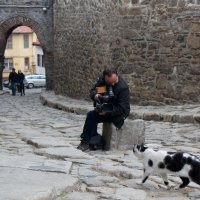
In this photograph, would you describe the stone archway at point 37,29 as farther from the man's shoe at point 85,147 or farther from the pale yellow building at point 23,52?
the pale yellow building at point 23,52

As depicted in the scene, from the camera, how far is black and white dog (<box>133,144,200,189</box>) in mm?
5266

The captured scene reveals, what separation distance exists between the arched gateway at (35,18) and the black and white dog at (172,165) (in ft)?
63.0

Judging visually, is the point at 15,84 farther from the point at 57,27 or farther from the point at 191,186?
the point at 191,186

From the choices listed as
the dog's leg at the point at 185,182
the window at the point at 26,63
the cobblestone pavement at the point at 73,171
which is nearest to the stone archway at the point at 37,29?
the cobblestone pavement at the point at 73,171

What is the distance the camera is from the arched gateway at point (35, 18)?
24.6 m

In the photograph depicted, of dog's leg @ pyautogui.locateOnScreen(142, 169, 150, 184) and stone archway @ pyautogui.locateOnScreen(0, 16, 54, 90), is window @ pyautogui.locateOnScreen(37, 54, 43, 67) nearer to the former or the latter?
stone archway @ pyautogui.locateOnScreen(0, 16, 54, 90)

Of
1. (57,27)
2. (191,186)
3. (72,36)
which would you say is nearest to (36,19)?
(57,27)

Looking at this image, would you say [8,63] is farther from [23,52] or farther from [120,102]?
[120,102]

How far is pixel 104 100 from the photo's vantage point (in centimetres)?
774

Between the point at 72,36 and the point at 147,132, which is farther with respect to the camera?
the point at 72,36

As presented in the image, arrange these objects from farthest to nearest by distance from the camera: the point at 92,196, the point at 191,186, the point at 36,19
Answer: the point at 36,19 < the point at 191,186 < the point at 92,196

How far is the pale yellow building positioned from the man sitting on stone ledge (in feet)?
143

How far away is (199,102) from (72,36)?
5865 mm

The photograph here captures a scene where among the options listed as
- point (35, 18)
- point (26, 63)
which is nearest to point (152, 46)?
point (35, 18)
